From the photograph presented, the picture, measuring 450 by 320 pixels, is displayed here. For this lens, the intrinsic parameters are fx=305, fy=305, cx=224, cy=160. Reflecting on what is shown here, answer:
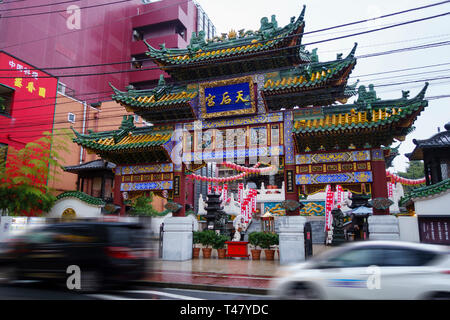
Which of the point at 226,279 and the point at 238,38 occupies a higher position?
the point at 238,38

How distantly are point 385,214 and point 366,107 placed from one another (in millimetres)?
4215

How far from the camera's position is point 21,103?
21.5 m

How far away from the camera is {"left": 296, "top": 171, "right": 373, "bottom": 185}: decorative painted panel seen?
11828mm

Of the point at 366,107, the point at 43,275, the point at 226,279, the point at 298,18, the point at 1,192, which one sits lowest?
the point at 226,279

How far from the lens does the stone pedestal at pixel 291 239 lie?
12.2 meters

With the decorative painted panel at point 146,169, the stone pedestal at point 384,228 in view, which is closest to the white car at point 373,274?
the stone pedestal at point 384,228

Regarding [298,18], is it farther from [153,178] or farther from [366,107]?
[153,178]

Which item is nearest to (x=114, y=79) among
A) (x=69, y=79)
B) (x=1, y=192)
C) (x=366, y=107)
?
(x=69, y=79)

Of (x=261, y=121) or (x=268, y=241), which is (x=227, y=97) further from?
(x=268, y=241)

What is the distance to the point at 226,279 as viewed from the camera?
949 cm

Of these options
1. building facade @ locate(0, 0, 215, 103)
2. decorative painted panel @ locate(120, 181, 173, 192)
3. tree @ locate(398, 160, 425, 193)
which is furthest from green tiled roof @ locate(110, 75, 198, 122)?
tree @ locate(398, 160, 425, 193)

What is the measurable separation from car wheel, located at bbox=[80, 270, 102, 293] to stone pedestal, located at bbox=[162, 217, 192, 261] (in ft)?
24.5

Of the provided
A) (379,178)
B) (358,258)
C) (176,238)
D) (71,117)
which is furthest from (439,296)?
(71,117)

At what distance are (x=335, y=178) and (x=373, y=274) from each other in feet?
23.1
